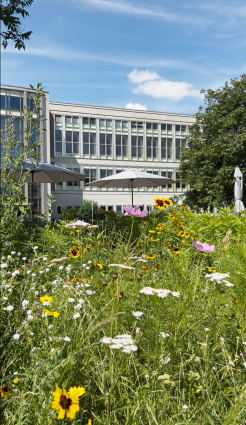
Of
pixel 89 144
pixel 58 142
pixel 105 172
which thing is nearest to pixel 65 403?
pixel 58 142

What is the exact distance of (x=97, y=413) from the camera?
5.55 feet

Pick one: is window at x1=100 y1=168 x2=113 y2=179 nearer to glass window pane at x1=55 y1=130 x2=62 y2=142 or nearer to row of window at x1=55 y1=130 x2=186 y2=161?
row of window at x1=55 y1=130 x2=186 y2=161

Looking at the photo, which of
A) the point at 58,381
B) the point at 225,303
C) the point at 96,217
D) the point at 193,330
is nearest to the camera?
the point at 58,381

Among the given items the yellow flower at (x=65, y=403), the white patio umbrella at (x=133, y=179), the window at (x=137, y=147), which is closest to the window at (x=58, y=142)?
the window at (x=137, y=147)

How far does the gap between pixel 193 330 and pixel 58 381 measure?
3.34 feet

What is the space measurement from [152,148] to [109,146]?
6318 millimetres

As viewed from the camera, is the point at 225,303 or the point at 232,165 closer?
the point at 225,303

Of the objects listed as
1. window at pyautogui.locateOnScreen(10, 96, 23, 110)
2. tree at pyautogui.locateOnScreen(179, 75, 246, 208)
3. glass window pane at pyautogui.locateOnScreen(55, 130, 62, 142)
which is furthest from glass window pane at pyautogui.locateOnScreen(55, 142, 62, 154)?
tree at pyautogui.locateOnScreen(179, 75, 246, 208)

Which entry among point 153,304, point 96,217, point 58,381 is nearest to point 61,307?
point 153,304

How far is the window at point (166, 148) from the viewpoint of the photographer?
4962 cm

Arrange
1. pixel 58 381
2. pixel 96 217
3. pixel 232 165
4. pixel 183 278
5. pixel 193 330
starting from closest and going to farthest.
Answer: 1. pixel 58 381
2. pixel 193 330
3. pixel 183 278
4. pixel 96 217
5. pixel 232 165

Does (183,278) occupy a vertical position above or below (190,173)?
below

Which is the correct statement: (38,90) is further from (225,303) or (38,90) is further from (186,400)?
(186,400)

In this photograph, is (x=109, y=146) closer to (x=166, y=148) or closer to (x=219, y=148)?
(x=166, y=148)
